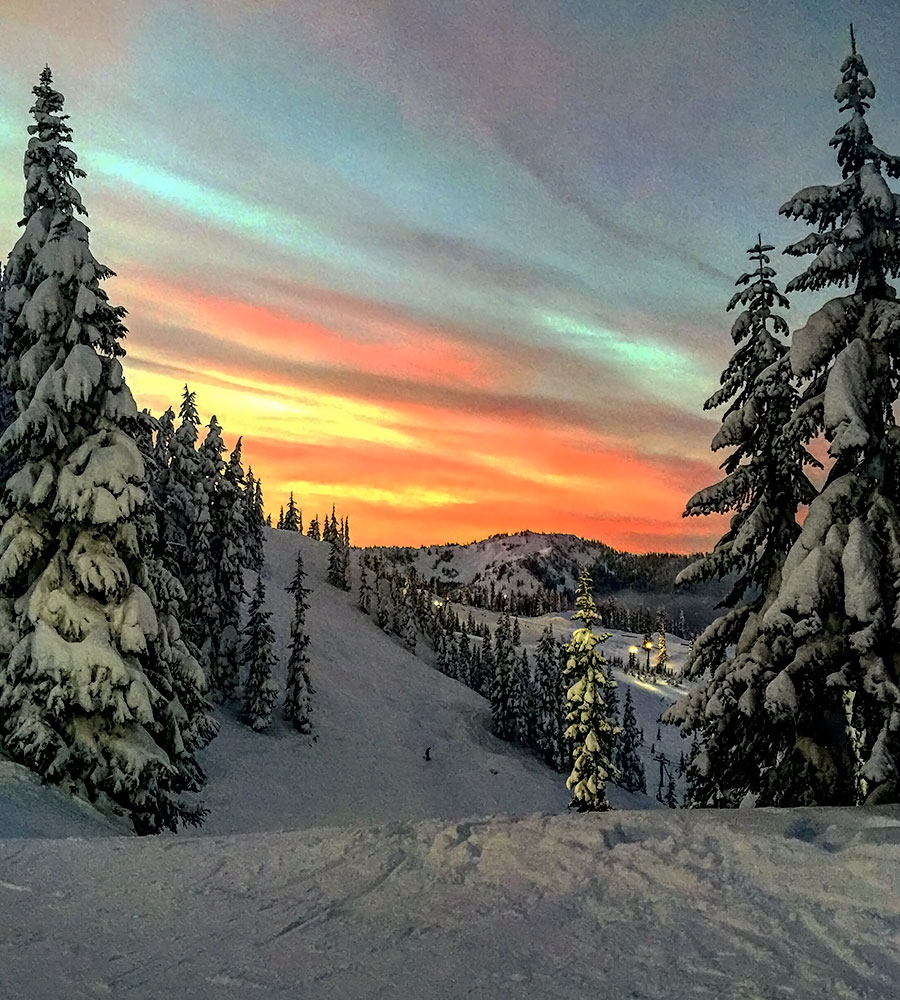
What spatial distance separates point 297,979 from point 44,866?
13.8 feet

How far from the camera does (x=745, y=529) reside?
13508 millimetres

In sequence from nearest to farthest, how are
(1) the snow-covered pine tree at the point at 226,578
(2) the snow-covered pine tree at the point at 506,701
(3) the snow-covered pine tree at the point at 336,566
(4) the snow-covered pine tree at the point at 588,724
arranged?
(4) the snow-covered pine tree at the point at 588,724
(1) the snow-covered pine tree at the point at 226,578
(2) the snow-covered pine tree at the point at 506,701
(3) the snow-covered pine tree at the point at 336,566

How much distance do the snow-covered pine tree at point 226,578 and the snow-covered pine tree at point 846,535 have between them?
42.1 metres

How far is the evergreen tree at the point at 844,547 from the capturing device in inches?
391

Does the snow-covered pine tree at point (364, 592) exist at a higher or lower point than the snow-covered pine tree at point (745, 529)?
lower

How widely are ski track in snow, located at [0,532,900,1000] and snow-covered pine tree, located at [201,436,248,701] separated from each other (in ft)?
137

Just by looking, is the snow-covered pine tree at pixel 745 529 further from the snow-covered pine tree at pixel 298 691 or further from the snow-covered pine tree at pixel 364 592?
the snow-covered pine tree at pixel 364 592

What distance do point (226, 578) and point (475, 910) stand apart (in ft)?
152

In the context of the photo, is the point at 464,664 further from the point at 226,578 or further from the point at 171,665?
the point at 171,665

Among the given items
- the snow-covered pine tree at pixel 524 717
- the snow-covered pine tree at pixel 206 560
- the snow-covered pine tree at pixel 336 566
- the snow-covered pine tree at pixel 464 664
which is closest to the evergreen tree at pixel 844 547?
the snow-covered pine tree at pixel 206 560

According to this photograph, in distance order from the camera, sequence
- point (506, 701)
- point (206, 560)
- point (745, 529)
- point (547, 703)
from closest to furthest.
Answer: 1. point (745, 529)
2. point (206, 560)
3. point (506, 701)
4. point (547, 703)

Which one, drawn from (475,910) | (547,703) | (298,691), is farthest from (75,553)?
(547,703)

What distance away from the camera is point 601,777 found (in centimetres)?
3228

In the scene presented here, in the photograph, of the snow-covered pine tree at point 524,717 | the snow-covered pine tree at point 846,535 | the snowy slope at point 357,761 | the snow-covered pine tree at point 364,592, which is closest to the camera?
the snow-covered pine tree at point 846,535
